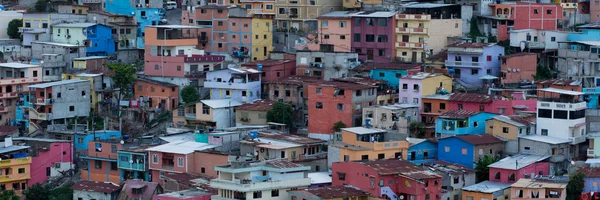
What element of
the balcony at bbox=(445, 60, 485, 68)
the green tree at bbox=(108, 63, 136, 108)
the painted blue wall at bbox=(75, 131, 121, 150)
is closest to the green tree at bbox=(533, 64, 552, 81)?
the balcony at bbox=(445, 60, 485, 68)

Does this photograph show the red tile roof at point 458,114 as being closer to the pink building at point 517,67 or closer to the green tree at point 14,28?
the pink building at point 517,67

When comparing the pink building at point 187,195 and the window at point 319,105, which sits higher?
the window at point 319,105

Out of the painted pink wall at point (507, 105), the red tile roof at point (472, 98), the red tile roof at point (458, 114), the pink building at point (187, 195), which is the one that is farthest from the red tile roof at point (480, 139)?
the pink building at point (187, 195)

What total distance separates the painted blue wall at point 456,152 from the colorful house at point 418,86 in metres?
3.29

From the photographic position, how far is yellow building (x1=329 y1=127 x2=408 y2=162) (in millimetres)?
42562

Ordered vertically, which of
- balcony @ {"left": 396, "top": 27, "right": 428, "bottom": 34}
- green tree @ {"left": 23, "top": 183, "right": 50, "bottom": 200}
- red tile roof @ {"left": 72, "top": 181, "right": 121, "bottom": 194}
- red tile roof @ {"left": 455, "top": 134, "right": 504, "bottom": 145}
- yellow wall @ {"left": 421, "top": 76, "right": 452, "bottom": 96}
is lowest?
green tree @ {"left": 23, "top": 183, "right": 50, "bottom": 200}

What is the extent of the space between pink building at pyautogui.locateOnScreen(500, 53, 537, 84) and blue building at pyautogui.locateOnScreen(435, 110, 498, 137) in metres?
3.81

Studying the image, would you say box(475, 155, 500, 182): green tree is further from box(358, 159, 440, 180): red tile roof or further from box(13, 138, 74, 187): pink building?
box(13, 138, 74, 187): pink building

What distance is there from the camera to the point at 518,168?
135 feet

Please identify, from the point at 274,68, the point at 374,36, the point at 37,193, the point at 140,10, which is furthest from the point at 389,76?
the point at 140,10

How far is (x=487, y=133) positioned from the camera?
43688 mm

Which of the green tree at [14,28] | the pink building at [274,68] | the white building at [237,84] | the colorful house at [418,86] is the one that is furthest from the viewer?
the green tree at [14,28]

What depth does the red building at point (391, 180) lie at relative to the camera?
40.4 metres

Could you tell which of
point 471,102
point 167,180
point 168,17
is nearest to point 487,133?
point 471,102
